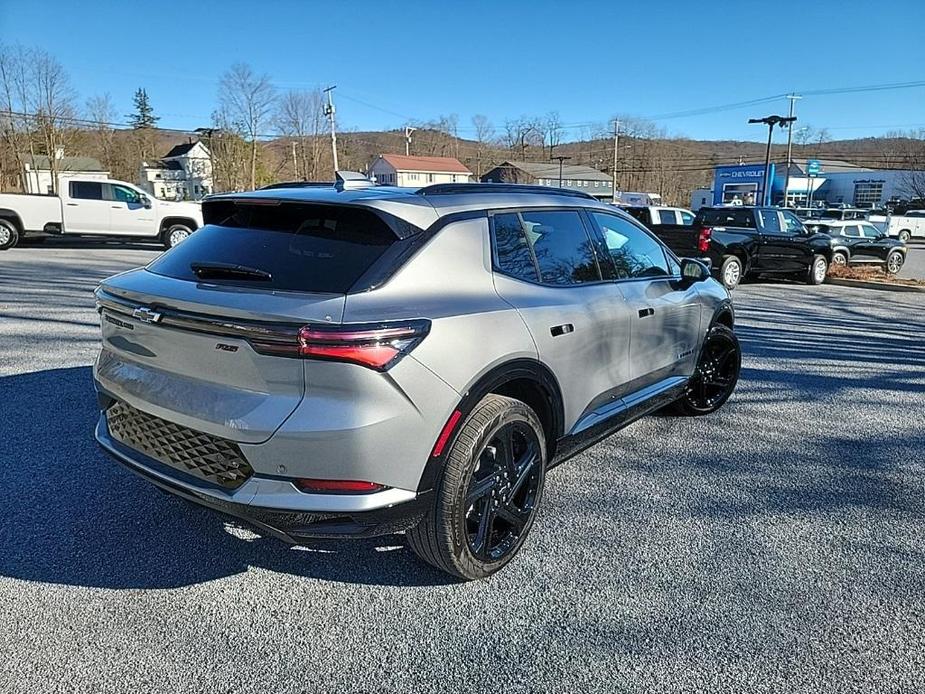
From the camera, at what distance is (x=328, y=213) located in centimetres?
261

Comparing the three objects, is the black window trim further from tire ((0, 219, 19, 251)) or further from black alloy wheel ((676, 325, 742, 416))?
tire ((0, 219, 19, 251))

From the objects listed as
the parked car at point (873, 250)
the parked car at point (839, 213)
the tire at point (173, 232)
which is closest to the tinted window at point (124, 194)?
the tire at point (173, 232)

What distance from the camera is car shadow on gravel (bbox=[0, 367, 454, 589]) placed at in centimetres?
271

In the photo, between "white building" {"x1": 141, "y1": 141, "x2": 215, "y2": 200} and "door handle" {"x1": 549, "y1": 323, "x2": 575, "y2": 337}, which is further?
"white building" {"x1": 141, "y1": 141, "x2": 215, "y2": 200}

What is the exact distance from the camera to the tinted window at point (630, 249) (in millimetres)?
3814

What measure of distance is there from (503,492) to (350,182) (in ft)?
5.68

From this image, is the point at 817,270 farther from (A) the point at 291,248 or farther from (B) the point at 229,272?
(B) the point at 229,272

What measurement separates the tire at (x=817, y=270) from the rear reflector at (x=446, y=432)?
14.8 metres

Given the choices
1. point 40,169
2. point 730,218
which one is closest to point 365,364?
point 730,218

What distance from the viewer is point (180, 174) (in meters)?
72.7

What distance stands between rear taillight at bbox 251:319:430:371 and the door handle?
0.98 metres

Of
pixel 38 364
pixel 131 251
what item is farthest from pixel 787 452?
pixel 131 251

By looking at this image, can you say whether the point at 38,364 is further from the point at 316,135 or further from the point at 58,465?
the point at 316,135

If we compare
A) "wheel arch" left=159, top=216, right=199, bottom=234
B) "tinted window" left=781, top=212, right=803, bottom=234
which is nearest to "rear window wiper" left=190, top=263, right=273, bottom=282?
"tinted window" left=781, top=212, right=803, bottom=234
